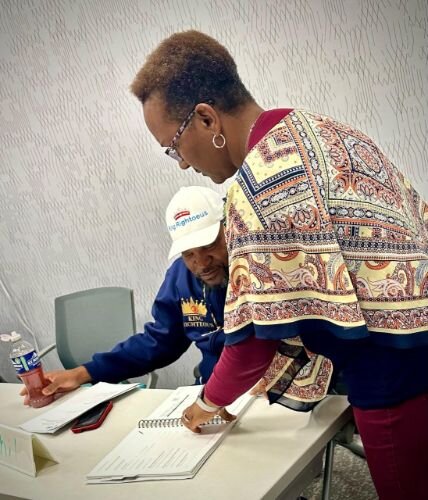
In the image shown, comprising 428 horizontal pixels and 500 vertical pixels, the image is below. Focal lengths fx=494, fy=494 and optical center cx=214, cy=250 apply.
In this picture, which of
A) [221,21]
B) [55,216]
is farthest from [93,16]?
[55,216]

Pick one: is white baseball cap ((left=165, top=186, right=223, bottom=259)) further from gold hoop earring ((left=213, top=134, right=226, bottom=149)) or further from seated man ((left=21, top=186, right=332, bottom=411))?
gold hoop earring ((left=213, top=134, right=226, bottom=149))

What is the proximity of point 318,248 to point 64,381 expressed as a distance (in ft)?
3.54

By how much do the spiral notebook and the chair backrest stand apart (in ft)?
3.24

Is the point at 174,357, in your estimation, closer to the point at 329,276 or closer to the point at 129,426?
the point at 129,426

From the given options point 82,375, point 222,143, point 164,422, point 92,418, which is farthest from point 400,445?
point 82,375

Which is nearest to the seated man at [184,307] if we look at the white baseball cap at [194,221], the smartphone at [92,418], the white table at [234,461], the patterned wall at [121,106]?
the white baseball cap at [194,221]

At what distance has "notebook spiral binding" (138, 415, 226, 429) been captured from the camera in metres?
1.17

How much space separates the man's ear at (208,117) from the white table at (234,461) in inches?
26.2

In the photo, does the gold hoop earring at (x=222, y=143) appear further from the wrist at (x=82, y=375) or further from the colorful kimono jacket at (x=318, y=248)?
the wrist at (x=82, y=375)

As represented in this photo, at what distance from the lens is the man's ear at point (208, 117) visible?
963 mm

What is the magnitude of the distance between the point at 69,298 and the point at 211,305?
1016mm

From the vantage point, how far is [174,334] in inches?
68.4

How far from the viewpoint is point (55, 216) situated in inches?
113

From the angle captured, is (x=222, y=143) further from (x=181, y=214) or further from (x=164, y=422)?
(x=164, y=422)
